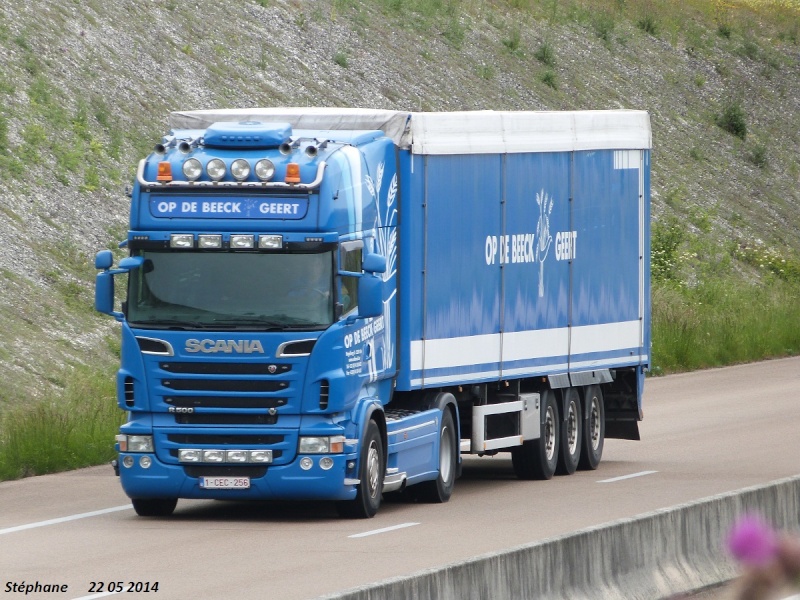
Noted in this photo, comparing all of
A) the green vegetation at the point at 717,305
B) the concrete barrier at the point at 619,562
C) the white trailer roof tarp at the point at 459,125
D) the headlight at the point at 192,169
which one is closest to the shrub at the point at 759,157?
the green vegetation at the point at 717,305

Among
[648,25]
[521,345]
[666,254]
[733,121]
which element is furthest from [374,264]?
[648,25]

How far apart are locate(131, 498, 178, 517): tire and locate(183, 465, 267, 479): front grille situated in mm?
656

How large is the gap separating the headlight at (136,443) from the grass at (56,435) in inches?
145

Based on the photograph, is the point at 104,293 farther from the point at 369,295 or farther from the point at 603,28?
the point at 603,28

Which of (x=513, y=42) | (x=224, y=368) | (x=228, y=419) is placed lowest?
(x=228, y=419)

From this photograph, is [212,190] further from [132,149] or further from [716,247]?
Result: [716,247]

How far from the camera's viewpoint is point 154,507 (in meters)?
13.6

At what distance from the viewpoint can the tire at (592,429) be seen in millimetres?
17938

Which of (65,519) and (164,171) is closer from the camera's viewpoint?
(164,171)

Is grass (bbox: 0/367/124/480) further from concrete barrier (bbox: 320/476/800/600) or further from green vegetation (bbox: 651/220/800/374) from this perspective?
green vegetation (bbox: 651/220/800/374)

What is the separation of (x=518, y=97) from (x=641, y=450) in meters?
27.5

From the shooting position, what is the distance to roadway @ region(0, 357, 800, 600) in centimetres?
1012

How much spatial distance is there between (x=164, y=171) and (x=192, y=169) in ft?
0.78

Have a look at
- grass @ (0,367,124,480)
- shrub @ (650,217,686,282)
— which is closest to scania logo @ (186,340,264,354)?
grass @ (0,367,124,480)
